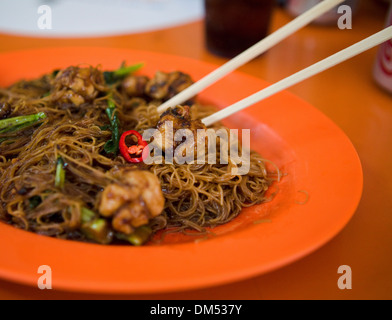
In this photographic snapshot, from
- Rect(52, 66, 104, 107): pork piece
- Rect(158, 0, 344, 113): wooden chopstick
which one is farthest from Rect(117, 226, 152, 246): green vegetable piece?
Rect(52, 66, 104, 107): pork piece

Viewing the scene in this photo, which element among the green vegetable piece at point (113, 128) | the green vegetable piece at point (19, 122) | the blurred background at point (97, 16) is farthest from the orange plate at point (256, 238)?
the blurred background at point (97, 16)

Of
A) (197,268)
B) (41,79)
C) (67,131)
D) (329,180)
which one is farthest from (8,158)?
(329,180)

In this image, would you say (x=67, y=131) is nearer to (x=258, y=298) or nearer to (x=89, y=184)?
(x=89, y=184)

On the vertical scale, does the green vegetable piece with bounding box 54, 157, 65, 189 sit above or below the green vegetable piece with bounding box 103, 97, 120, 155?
below

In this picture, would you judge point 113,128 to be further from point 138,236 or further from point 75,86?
point 138,236

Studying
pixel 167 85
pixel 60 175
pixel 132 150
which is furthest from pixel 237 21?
pixel 60 175

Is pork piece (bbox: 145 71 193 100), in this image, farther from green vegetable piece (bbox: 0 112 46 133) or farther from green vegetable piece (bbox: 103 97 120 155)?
green vegetable piece (bbox: 0 112 46 133)

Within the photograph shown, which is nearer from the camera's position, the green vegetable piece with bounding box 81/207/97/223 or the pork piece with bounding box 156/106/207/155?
the green vegetable piece with bounding box 81/207/97/223
